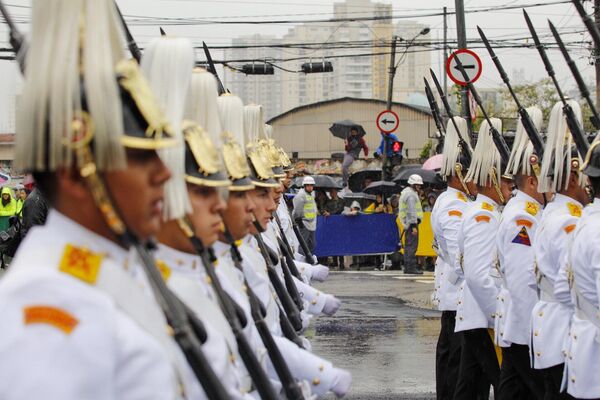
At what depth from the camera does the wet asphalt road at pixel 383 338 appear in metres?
9.84

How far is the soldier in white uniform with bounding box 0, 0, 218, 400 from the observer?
2568 mm

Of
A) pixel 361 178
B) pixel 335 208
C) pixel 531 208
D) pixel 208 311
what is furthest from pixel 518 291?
pixel 361 178

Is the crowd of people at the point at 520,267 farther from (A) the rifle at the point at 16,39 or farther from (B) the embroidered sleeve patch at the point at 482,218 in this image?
(A) the rifle at the point at 16,39

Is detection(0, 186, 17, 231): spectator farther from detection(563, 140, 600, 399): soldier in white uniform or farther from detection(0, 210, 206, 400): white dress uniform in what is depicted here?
detection(0, 210, 206, 400): white dress uniform

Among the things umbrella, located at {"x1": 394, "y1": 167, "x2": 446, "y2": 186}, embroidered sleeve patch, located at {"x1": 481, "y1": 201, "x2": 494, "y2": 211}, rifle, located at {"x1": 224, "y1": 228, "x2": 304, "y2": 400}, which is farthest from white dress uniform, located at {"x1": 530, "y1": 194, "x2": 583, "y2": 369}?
umbrella, located at {"x1": 394, "y1": 167, "x2": 446, "y2": 186}

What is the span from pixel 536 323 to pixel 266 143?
7.92 ft

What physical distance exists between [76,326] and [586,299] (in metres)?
3.84

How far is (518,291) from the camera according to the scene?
25.3 ft

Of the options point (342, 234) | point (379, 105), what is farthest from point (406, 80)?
point (342, 234)

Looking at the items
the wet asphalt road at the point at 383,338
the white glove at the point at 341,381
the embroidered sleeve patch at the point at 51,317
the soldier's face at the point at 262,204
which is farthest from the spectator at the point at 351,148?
the embroidered sleeve patch at the point at 51,317

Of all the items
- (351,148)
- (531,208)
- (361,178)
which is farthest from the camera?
(351,148)

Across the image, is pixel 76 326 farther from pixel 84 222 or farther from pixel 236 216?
pixel 236 216

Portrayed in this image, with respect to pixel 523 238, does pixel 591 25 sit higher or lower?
higher

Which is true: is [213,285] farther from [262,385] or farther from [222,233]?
[222,233]
